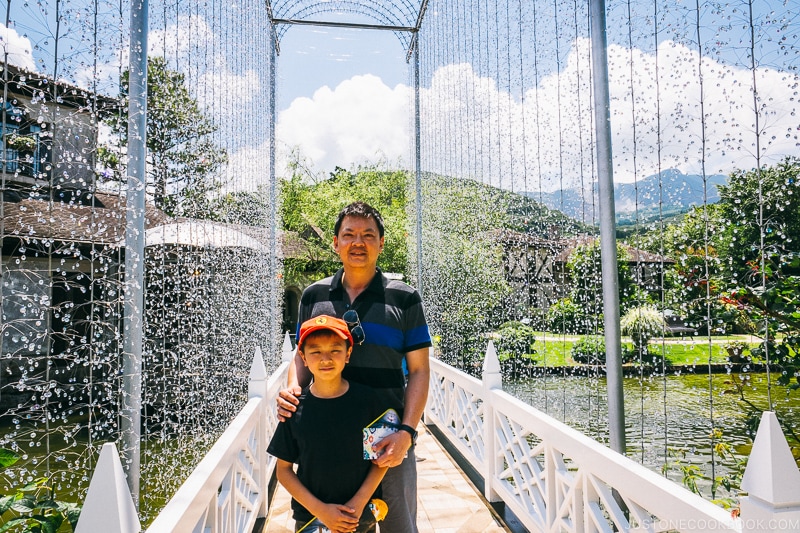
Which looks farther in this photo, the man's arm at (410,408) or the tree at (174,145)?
the tree at (174,145)

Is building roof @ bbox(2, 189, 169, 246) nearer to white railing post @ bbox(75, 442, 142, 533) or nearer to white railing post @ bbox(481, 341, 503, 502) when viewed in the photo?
white railing post @ bbox(75, 442, 142, 533)

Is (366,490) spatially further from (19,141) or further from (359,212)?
(19,141)

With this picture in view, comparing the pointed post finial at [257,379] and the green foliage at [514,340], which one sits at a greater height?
the green foliage at [514,340]

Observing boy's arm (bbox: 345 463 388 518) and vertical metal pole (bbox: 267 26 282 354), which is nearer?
boy's arm (bbox: 345 463 388 518)

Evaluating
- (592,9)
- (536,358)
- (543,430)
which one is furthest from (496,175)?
(543,430)

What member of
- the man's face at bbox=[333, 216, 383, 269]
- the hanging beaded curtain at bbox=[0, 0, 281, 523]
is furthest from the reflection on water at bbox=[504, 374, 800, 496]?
the hanging beaded curtain at bbox=[0, 0, 281, 523]

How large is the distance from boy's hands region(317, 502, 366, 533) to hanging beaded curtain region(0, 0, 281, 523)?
93cm

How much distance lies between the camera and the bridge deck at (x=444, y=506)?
10.1ft

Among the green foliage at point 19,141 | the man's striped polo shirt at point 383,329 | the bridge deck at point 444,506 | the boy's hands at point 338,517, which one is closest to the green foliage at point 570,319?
the man's striped polo shirt at point 383,329

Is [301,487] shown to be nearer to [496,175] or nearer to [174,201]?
[174,201]

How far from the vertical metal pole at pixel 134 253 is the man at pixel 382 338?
593 mm

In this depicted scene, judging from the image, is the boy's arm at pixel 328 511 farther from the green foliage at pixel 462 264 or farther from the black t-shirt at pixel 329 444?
the green foliage at pixel 462 264

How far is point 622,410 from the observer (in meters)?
2.06

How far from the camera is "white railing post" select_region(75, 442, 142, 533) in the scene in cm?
98
